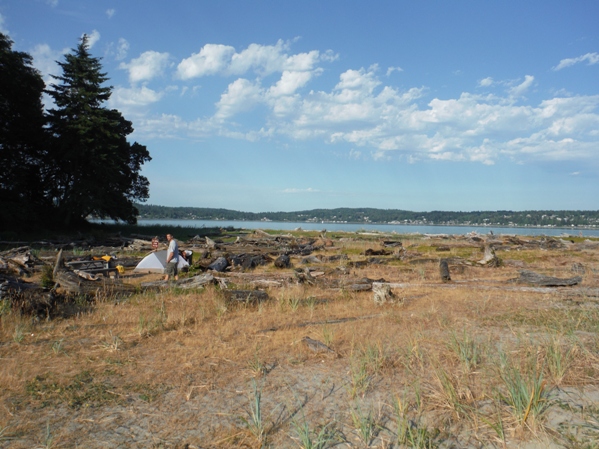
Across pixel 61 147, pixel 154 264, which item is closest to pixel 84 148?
pixel 61 147

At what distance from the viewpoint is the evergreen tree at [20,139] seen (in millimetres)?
29052

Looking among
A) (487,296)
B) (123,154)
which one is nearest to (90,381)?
(487,296)

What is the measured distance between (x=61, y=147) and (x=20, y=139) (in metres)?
2.91

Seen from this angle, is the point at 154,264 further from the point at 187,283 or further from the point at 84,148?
the point at 84,148

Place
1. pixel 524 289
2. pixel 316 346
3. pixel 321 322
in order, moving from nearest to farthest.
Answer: pixel 316 346 → pixel 321 322 → pixel 524 289

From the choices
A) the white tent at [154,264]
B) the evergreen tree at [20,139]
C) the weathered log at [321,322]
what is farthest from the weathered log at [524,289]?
the evergreen tree at [20,139]

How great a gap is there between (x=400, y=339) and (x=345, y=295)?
15.6ft

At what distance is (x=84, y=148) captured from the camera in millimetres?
34031

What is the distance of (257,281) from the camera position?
13445mm

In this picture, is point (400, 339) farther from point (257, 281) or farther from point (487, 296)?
point (257, 281)

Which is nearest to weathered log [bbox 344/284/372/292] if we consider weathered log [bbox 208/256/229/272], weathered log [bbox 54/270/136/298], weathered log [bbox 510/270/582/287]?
weathered log [bbox 510/270/582/287]

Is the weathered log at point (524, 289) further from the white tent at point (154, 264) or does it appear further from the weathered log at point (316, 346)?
the white tent at point (154, 264)

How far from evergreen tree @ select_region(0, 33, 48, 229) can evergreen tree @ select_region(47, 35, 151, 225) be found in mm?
1222

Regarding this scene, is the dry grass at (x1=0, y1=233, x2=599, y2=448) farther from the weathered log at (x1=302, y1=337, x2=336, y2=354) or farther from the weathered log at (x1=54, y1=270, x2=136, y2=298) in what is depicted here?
the weathered log at (x1=54, y1=270, x2=136, y2=298)
